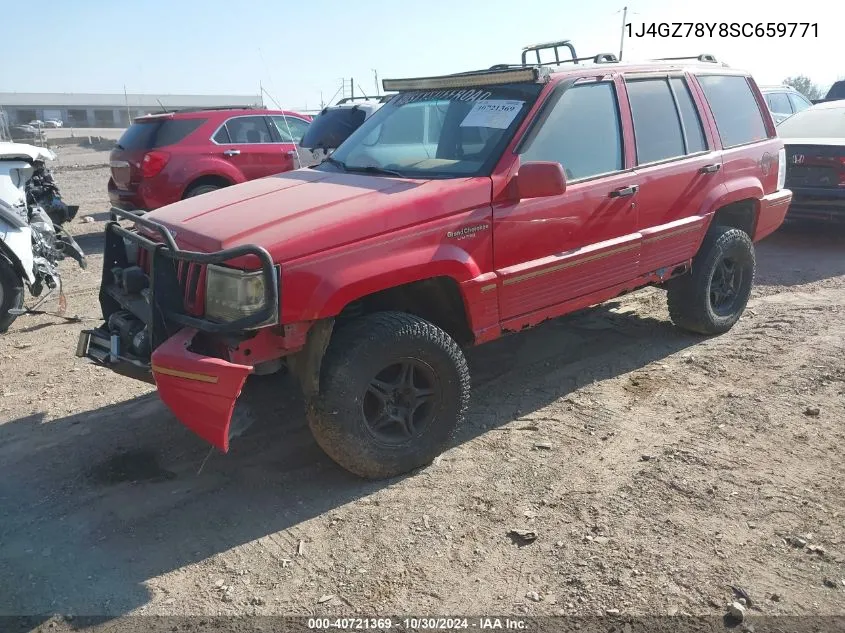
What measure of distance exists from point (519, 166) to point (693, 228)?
71.3 inches

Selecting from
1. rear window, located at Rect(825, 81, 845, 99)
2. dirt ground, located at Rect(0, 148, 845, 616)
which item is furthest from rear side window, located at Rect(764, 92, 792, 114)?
dirt ground, located at Rect(0, 148, 845, 616)

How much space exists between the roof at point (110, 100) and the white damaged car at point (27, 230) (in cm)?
5200

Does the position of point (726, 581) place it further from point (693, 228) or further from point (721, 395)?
point (693, 228)

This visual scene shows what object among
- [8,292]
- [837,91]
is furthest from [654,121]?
[837,91]

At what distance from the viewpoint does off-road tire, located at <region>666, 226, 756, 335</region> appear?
538 cm

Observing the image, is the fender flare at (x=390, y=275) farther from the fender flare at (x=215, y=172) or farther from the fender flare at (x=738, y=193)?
the fender flare at (x=215, y=172)

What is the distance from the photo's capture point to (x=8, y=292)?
604 cm

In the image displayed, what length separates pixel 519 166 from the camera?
3.99 m

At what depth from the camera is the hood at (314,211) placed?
333 centimetres

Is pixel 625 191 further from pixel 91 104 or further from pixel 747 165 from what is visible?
pixel 91 104

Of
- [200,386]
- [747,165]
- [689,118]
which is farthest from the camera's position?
[747,165]

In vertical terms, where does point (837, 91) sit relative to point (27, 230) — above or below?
above

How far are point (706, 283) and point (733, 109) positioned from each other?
1.41 meters

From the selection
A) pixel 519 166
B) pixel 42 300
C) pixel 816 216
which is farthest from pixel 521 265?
pixel 816 216
